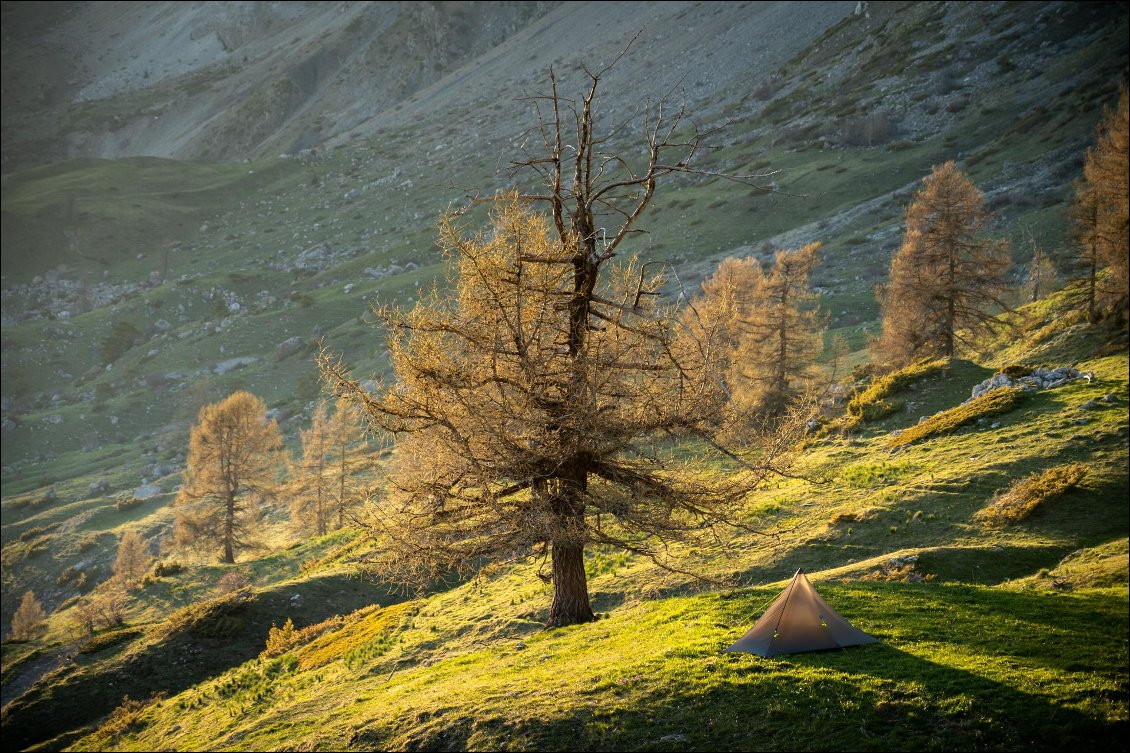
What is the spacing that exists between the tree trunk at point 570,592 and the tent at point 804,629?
214 inches

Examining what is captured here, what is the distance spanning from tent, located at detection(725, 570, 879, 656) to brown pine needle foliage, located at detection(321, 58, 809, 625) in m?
2.91

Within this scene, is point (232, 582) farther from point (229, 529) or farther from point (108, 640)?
point (108, 640)

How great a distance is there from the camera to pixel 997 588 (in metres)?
17.1

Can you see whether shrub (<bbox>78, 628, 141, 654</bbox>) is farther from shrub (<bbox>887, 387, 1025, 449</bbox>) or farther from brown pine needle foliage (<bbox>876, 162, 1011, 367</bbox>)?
brown pine needle foliage (<bbox>876, 162, 1011, 367</bbox>)

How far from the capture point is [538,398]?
15672mm

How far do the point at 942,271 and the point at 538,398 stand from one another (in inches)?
1422

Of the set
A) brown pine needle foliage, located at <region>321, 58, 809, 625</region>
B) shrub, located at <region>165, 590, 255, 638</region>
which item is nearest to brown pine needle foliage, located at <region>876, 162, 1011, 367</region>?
brown pine needle foliage, located at <region>321, 58, 809, 625</region>

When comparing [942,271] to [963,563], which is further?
[942,271]

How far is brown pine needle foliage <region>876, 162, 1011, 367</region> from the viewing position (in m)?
41.9

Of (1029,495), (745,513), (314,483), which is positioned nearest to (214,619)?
(745,513)

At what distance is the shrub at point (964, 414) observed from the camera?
30016mm

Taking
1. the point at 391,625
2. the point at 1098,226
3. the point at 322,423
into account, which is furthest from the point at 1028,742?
the point at 322,423

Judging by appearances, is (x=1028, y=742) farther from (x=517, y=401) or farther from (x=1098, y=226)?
(x=1098, y=226)

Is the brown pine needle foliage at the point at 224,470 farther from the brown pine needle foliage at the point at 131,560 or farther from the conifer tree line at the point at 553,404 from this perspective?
the conifer tree line at the point at 553,404
